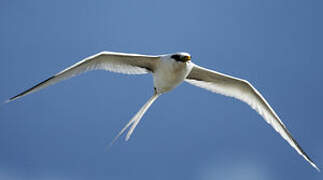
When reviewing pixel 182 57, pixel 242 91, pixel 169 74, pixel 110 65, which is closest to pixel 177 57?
pixel 182 57

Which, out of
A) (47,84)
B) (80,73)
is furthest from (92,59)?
(47,84)

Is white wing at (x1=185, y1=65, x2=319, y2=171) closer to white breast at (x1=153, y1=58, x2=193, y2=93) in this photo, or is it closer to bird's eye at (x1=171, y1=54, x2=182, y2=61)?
white breast at (x1=153, y1=58, x2=193, y2=93)

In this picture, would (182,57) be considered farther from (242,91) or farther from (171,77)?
(242,91)

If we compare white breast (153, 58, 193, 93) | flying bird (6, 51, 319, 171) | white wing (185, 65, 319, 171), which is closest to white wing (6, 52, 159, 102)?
flying bird (6, 51, 319, 171)

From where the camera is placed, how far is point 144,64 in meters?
12.2

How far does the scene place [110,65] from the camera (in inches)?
475

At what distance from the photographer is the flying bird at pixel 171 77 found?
1130 cm

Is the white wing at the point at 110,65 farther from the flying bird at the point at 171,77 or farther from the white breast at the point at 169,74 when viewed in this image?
the white breast at the point at 169,74

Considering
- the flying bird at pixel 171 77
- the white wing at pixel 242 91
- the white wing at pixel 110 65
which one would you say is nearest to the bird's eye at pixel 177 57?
the flying bird at pixel 171 77

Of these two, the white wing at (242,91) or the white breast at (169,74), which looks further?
the white wing at (242,91)

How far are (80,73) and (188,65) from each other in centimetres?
231

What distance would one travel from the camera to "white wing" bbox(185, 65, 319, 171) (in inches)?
510

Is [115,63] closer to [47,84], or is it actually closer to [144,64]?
[144,64]

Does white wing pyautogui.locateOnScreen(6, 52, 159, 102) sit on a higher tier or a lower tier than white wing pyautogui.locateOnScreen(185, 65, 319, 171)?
higher
